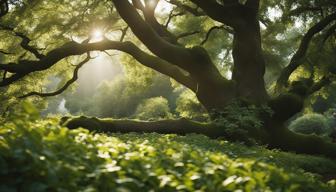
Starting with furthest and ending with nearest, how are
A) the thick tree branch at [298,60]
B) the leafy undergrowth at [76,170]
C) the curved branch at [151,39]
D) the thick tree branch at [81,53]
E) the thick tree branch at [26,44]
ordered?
the thick tree branch at [26,44] → the thick tree branch at [298,60] → the thick tree branch at [81,53] → the curved branch at [151,39] → the leafy undergrowth at [76,170]

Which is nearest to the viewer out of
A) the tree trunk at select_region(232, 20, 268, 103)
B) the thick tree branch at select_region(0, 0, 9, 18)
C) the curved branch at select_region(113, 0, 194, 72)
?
the curved branch at select_region(113, 0, 194, 72)

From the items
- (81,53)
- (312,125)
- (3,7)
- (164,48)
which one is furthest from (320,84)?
(3,7)

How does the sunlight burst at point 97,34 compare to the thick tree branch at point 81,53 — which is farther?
the sunlight burst at point 97,34

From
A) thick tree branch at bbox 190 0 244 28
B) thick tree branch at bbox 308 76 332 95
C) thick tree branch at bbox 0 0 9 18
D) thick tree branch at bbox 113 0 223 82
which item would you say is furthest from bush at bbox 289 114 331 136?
thick tree branch at bbox 0 0 9 18

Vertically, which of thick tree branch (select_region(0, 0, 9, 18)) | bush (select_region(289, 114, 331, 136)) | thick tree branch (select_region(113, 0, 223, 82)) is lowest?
bush (select_region(289, 114, 331, 136))

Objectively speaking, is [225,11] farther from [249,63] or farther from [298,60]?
[298,60]

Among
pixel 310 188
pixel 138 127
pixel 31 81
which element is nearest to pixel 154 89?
pixel 31 81

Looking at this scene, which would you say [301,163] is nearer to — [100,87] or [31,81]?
[31,81]

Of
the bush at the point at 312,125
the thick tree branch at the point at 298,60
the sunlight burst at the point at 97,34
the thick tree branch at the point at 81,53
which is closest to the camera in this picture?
the thick tree branch at the point at 81,53

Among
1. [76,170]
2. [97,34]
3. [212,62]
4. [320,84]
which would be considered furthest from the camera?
[97,34]

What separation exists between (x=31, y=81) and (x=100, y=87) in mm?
28784

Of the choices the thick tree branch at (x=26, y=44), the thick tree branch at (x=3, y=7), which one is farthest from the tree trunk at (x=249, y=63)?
the thick tree branch at (x=3, y=7)

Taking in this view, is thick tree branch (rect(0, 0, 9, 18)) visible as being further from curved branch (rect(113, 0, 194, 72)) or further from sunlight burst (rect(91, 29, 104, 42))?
sunlight burst (rect(91, 29, 104, 42))

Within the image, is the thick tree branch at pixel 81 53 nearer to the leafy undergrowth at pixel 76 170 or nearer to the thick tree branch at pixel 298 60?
the thick tree branch at pixel 298 60
